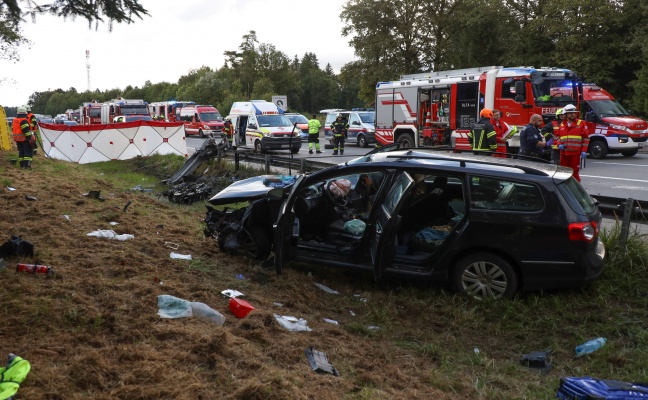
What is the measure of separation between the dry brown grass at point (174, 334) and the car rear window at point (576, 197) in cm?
170

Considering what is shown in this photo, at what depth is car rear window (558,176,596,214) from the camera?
5.37m

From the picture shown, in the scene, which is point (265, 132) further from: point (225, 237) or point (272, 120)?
point (225, 237)

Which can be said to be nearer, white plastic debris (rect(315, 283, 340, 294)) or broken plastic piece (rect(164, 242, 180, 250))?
white plastic debris (rect(315, 283, 340, 294))

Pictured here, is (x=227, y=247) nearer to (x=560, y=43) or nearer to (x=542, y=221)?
(x=542, y=221)

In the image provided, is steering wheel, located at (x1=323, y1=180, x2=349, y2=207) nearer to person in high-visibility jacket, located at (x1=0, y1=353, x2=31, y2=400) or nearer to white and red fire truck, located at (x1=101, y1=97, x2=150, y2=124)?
person in high-visibility jacket, located at (x1=0, y1=353, x2=31, y2=400)

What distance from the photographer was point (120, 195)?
1183cm

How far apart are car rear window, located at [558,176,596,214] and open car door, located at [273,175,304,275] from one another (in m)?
2.60

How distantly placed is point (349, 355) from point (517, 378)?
122 centimetres

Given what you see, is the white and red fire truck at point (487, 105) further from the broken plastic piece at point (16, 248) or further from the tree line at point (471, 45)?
the broken plastic piece at point (16, 248)

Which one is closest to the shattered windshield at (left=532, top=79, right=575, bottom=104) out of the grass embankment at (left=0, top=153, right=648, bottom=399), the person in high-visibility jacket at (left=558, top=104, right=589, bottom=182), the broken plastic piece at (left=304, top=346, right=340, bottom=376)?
the person in high-visibility jacket at (left=558, top=104, right=589, bottom=182)

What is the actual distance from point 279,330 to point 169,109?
40.6m

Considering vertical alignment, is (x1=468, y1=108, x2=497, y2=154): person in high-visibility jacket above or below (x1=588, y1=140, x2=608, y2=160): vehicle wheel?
above

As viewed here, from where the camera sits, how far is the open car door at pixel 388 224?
5480 mm

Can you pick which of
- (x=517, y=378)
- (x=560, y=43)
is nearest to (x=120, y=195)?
(x=517, y=378)
